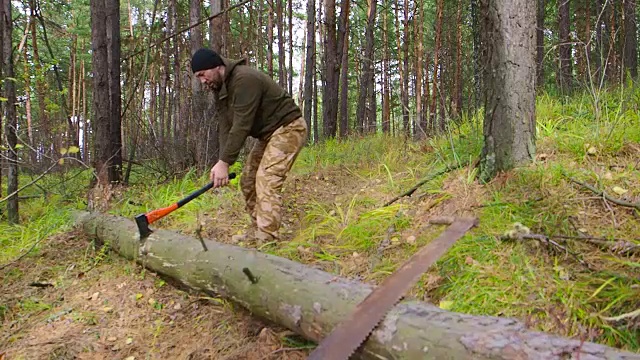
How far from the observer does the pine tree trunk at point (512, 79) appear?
136 inches

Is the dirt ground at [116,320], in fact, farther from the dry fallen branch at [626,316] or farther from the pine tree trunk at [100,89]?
the pine tree trunk at [100,89]

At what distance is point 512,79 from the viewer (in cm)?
347

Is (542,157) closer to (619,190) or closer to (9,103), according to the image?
(619,190)

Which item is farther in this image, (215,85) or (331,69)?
(331,69)

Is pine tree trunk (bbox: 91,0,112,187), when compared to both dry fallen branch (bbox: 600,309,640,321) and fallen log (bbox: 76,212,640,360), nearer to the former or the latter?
fallen log (bbox: 76,212,640,360)

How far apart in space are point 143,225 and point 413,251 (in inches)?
104

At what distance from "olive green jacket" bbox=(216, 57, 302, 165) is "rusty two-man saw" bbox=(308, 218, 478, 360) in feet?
6.85

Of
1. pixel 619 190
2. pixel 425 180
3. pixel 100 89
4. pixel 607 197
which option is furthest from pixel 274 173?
pixel 100 89

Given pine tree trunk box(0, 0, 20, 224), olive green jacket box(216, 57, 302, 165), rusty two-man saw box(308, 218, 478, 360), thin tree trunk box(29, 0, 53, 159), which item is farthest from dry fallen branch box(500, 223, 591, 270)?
pine tree trunk box(0, 0, 20, 224)

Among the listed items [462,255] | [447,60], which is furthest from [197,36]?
[447,60]

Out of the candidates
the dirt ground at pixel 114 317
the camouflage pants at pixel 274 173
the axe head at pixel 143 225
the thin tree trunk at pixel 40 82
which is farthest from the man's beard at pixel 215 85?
the thin tree trunk at pixel 40 82

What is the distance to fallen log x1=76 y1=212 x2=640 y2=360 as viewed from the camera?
68.2 inches

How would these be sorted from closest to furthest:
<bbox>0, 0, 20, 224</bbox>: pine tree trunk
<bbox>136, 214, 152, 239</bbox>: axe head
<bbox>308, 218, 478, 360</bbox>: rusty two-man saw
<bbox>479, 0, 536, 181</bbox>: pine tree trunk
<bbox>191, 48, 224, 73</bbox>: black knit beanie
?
<bbox>308, 218, 478, 360</bbox>: rusty two-man saw, <bbox>479, 0, 536, 181</bbox>: pine tree trunk, <bbox>191, 48, 224, 73</bbox>: black knit beanie, <bbox>136, 214, 152, 239</bbox>: axe head, <bbox>0, 0, 20, 224</bbox>: pine tree trunk

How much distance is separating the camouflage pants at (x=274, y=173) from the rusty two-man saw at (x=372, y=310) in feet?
5.61
